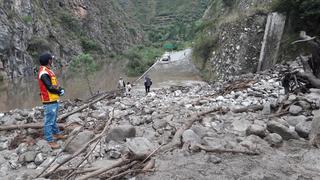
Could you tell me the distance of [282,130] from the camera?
18.2 feet

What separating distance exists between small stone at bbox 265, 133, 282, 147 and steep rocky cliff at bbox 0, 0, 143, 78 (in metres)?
46.7

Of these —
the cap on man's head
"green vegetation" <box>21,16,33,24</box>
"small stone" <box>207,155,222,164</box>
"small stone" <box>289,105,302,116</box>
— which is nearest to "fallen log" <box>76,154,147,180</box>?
"small stone" <box>207,155,222,164</box>

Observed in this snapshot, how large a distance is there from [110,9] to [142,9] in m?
50.9

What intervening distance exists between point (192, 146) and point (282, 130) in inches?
61.3

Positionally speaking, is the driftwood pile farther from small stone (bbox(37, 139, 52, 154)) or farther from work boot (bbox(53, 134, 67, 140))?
small stone (bbox(37, 139, 52, 154))

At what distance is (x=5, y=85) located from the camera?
4200 centimetres

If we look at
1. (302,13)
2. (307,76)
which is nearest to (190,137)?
(307,76)

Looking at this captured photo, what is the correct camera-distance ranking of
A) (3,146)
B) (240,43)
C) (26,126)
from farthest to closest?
(240,43) < (26,126) < (3,146)

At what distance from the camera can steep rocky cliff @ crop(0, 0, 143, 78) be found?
51.8m

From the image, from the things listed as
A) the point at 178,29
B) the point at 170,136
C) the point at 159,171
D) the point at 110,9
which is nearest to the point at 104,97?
the point at 170,136

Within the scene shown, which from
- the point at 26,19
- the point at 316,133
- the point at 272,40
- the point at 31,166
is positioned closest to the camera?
the point at 316,133

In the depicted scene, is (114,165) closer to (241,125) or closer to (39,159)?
(39,159)

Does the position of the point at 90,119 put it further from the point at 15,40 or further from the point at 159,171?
the point at 15,40

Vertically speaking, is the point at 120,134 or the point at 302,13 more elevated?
the point at 302,13
